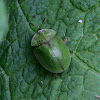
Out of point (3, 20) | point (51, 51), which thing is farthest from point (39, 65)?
point (3, 20)

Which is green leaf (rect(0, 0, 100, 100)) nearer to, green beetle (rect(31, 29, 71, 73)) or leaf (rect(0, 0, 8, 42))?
leaf (rect(0, 0, 8, 42))

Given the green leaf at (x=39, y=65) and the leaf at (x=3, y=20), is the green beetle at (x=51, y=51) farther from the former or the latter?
the leaf at (x=3, y=20)

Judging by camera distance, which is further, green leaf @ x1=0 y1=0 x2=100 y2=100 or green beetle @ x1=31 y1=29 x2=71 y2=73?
green leaf @ x1=0 y1=0 x2=100 y2=100

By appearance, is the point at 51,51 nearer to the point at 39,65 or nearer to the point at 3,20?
the point at 39,65

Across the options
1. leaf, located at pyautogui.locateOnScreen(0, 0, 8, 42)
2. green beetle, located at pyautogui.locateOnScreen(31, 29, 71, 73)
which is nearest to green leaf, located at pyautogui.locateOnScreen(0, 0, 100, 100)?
leaf, located at pyautogui.locateOnScreen(0, 0, 8, 42)

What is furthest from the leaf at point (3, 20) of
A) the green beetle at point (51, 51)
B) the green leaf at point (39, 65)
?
the green beetle at point (51, 51)

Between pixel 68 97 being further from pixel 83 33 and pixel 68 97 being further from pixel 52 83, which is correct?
pixel 83 33
